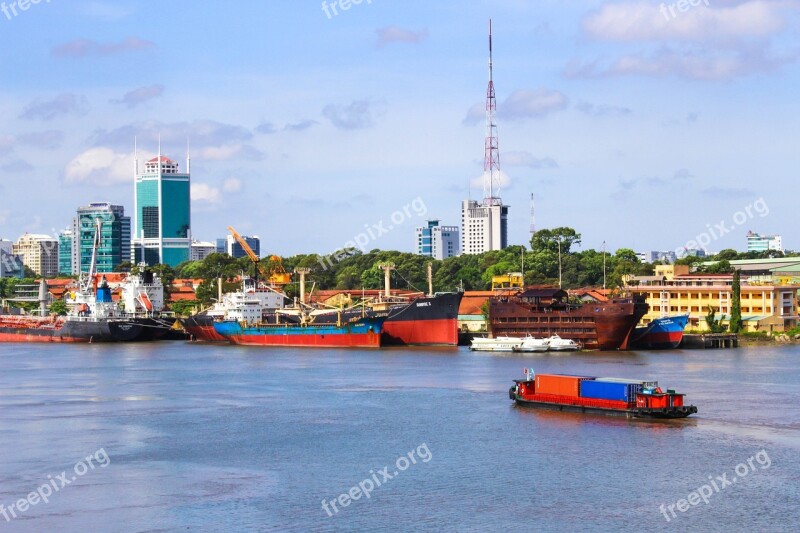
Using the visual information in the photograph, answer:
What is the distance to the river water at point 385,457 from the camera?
29.2 m

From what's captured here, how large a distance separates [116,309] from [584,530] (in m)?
82.3

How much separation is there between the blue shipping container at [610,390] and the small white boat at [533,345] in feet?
109

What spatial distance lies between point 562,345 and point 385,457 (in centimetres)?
4426

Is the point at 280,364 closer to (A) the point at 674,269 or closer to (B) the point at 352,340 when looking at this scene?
(B) the point at 352,340

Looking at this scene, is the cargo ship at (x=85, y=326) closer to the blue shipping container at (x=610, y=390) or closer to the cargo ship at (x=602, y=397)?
the cargo ship at (x=602, y=397)

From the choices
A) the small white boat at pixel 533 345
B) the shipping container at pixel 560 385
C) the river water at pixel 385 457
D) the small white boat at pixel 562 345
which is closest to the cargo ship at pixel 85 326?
the small white boat at pixel 533 345

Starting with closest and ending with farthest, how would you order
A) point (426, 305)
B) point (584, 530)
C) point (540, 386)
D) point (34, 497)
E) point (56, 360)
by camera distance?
point (584, 530)
point (34, 497)
point (540, 386)
point (56, 360)
point (426, 305)

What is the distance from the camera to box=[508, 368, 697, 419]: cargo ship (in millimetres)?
42531

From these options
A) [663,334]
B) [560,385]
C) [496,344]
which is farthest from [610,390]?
[663,334]

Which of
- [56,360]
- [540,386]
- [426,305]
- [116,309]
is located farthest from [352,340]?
[540,386]

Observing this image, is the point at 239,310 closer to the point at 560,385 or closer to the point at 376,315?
the point at 376,315

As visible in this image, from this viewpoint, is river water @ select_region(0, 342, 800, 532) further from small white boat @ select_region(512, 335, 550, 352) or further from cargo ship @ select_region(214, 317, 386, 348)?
cargo ship @ select_region(214, 317, 386, 348)

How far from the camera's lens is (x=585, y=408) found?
44.8 meters

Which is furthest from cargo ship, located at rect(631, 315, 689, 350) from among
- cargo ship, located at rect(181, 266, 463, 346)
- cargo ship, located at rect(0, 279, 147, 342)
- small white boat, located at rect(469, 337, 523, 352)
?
cargo ship, located at rect(0, 279, 147, 342)
